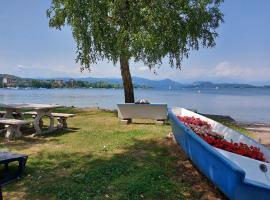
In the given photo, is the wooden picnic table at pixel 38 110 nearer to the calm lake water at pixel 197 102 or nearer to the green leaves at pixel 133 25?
the green leaves at pixel 133 25

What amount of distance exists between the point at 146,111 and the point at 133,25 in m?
3.98

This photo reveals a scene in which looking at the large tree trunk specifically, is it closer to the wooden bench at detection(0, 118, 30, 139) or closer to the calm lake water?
the wooden bench at detection(0, 118, 30, 139)

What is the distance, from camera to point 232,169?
5.04 meters

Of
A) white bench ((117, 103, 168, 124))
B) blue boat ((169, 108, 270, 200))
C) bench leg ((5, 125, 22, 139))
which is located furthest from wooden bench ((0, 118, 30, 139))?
blue boat ((169, 108, 270, 200))

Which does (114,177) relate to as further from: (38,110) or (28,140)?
(38,110)

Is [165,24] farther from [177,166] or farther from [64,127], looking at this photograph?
[177,166]

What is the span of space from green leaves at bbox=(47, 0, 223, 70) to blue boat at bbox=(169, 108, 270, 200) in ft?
24.8

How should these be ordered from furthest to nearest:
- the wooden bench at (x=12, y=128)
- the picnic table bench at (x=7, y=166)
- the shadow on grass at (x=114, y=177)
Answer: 1. the wooden bench at (x=12, y=128)
2. the picnic table bench at (x=7, y=166)
3. the shadow on grass at (x=114, y=177)

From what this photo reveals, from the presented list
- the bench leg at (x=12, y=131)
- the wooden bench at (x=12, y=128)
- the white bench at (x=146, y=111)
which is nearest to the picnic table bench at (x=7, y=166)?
the wooden bench at (x=12, y=128)

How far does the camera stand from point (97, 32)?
618 inches

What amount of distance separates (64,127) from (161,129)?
3479 millimetres

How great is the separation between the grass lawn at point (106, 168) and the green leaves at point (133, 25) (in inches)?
179

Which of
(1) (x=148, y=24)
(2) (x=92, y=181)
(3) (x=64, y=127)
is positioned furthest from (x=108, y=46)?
(2) (x=92, y=181)

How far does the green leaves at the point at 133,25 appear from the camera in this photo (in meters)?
15.0
